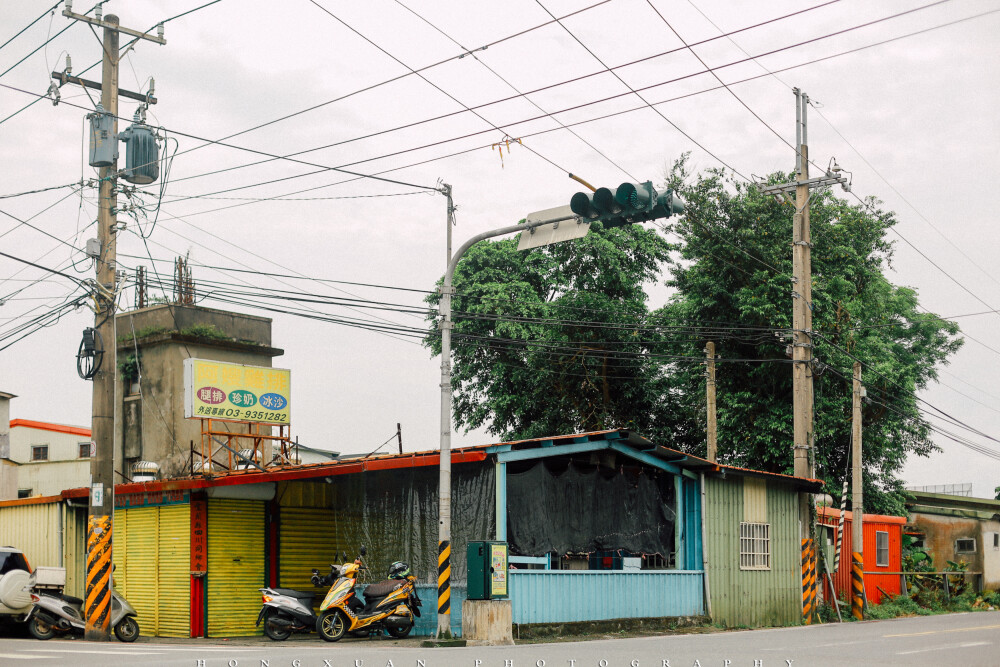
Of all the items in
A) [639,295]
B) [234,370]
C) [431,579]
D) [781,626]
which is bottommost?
[781,626]

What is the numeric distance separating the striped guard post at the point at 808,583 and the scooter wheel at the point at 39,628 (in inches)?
661

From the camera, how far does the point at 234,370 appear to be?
26.8 metres

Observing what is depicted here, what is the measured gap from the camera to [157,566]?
23.7m

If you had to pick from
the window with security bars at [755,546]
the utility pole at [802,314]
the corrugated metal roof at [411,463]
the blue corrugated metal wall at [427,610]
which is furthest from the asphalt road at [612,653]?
the utility pole at [802,314]

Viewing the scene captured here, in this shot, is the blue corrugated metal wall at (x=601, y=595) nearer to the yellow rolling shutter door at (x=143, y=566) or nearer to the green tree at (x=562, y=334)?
the yellow rolling shutter door at (x=143, y=566)

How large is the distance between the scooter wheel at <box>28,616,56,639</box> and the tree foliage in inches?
781

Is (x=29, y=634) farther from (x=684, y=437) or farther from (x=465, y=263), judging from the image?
(x=684, y=437)

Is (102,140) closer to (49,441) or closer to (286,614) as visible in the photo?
(286,614)

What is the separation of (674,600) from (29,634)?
13177 mm

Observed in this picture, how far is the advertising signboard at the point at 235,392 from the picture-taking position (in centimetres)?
2553

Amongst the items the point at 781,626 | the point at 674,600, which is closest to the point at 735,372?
the point at 781,626

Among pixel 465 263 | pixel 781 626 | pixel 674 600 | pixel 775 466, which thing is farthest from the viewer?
pixel 465 263

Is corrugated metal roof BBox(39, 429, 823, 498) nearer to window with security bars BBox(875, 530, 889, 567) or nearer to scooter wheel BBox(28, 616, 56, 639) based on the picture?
scooter wheel BBox(28, 616, 56, 639)

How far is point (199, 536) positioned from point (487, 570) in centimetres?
884
